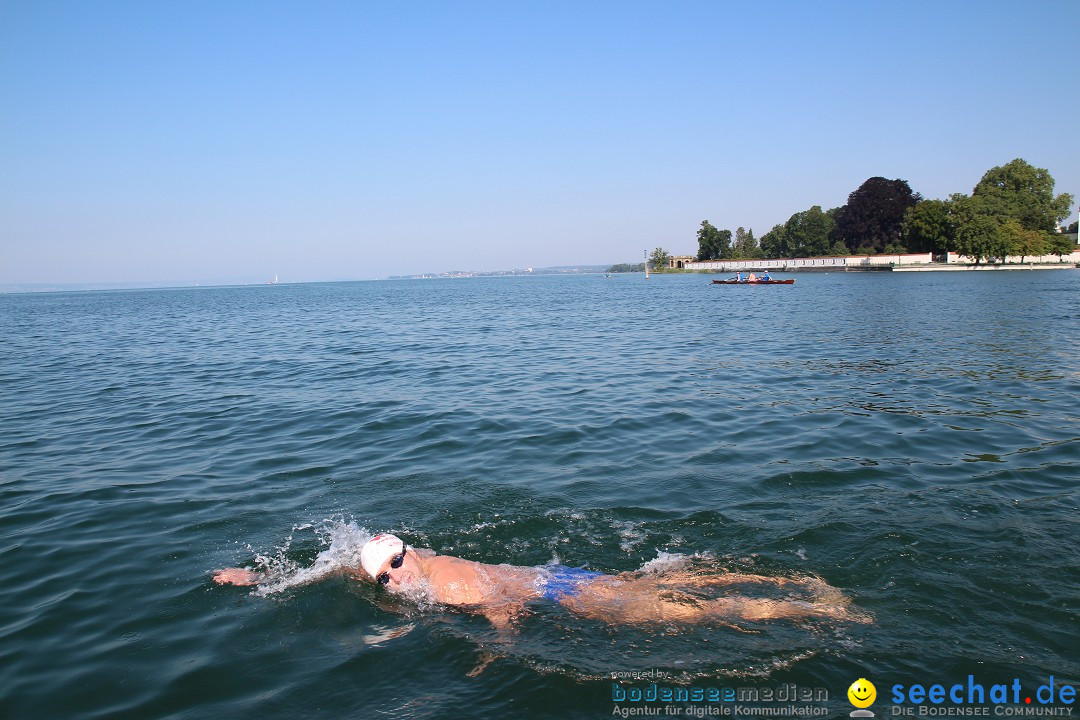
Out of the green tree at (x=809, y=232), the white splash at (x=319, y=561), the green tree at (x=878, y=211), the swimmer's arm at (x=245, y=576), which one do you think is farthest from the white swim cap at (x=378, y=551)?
the green tree at (x=809, y=232)

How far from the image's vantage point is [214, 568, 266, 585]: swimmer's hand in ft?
23.1

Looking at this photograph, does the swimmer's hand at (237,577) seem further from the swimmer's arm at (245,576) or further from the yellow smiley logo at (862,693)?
the yellow smiley logo at (862,693)

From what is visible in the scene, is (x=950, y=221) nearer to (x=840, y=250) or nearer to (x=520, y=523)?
(x=840, y=250)

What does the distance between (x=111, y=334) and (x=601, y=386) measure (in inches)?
1447

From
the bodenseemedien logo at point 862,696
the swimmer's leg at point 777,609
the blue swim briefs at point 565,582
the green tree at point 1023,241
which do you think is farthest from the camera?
the green tree at point 1023,241

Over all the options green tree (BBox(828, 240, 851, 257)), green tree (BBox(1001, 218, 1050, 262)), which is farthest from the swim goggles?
green tree (BBox(828, 240, 851, 257))

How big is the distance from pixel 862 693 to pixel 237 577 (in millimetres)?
6421

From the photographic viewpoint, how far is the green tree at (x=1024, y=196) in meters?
110

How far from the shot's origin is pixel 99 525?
8.72 metres

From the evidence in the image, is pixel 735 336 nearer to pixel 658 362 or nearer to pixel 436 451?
pixel 658 362

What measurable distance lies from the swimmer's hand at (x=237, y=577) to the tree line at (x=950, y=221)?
116743 millimetres

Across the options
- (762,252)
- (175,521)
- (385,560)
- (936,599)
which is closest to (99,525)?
(175,521)

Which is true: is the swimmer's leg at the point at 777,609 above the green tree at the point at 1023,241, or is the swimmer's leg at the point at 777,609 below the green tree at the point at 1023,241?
below

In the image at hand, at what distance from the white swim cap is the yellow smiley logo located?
439 cm
